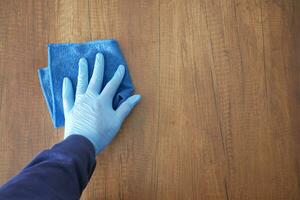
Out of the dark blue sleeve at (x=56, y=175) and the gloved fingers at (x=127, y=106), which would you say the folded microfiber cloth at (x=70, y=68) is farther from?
the dark blue sleeve at (x=56, y=175)

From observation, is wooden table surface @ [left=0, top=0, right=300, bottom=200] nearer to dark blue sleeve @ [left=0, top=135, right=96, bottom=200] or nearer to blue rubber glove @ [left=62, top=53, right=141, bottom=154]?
blue rubber glove @ [left=62, top=53, right=141, bottom=154]

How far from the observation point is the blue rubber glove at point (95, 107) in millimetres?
594

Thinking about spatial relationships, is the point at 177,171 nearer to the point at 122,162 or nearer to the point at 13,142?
the point at 122,162

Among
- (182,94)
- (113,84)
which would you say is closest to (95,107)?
(113,84)

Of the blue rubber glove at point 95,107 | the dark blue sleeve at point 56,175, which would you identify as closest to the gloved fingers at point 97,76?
the blue rubber glove at point 95,107

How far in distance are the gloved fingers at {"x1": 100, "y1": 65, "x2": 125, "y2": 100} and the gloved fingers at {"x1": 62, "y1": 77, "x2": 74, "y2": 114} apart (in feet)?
0.25

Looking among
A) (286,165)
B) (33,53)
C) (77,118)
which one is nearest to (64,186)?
(77,118)

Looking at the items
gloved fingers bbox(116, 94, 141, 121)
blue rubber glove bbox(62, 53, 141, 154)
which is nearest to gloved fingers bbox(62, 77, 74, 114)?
blue rubber glove bbox(62, 53, 141, 154)

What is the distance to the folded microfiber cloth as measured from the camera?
0.63 meters

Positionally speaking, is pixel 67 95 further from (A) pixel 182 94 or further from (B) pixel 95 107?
(A) pixel 182 94

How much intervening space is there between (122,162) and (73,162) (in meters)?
0.19

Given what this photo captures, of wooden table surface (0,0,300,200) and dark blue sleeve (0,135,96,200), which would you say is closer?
dark blue sleeve (0,135,96,200)

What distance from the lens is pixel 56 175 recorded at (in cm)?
41

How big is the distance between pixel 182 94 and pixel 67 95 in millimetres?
282
